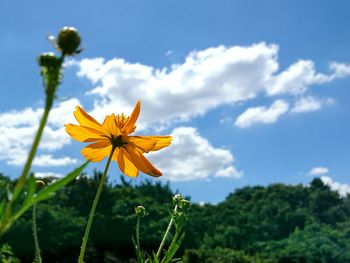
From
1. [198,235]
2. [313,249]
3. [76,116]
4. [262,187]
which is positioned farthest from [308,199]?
[76,116]

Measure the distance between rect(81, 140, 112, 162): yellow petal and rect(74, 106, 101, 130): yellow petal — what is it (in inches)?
1.1

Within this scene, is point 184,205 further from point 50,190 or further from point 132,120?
point 50,190

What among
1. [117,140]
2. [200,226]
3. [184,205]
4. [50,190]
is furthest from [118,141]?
[200,226]

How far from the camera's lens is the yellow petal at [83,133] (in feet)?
2.49

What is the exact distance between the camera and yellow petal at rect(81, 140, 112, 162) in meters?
0.80

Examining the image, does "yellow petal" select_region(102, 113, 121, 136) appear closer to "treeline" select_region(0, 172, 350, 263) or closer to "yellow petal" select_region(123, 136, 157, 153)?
"yellow petal" select_region(123, 136, 157, 153)

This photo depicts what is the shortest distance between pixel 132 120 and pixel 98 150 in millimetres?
64

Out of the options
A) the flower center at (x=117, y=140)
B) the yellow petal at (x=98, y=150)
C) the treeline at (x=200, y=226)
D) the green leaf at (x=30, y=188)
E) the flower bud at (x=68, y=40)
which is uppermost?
the treeline at (x=200, y=226)

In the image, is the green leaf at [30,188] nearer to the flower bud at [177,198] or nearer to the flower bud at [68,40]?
the flower bud at [68,40]

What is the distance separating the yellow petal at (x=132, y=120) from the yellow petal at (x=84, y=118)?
47 mm

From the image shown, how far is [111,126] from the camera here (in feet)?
2.67

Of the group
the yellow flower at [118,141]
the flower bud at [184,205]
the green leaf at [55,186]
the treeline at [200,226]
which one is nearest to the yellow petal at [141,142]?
the yellow flower at [118,141]

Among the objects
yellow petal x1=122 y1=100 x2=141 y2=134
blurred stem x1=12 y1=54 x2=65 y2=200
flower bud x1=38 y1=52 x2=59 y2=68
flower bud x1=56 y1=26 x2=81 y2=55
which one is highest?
yellow petal x1=122 y1=100 x2=141 y2=134

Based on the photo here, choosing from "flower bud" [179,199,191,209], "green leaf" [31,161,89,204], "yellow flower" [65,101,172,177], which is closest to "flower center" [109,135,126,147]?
"yellow flower" [65,101,172,177]
